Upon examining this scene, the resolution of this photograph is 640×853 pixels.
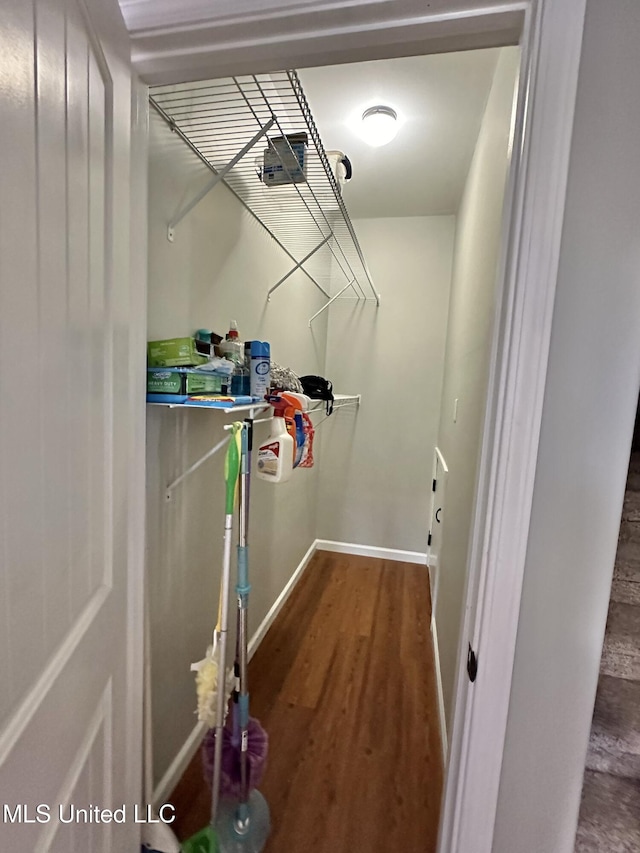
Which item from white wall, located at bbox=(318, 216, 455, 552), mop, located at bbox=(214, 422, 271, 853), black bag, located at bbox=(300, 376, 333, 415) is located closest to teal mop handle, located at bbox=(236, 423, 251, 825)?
mop, located at bbox=(214, 422, 271, 853)

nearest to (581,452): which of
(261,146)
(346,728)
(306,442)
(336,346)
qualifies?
(306,442)

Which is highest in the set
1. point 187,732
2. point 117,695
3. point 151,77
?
point 151,77

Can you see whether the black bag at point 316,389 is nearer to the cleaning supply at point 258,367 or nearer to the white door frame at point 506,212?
the cleaning supply at point 258,367

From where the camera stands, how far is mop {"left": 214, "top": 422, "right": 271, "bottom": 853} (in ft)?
3.66

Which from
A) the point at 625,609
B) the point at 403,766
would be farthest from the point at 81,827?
the point at 403,766

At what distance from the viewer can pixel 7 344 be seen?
1.53ft

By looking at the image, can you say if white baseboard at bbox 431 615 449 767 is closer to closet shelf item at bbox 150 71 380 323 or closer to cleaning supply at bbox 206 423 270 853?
cleaning supply at bbox 206 423 270 853

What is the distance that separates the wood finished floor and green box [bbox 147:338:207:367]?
143cm

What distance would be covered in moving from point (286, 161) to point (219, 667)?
153 cm

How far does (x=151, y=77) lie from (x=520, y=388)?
0.98 meters

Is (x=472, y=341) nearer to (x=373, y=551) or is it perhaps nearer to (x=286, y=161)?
(x=286, y=161)

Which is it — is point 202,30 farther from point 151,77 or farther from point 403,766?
point 403,766

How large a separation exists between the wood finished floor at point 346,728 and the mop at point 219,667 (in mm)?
220

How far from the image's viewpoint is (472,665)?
750 mm
